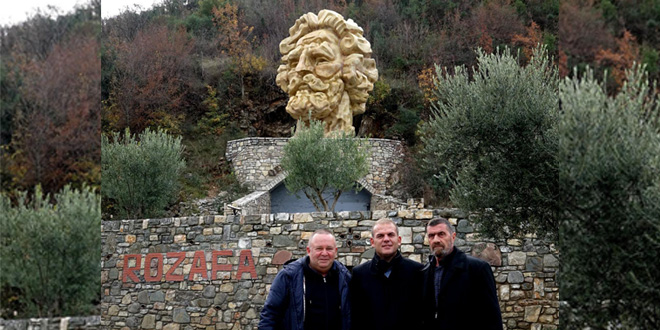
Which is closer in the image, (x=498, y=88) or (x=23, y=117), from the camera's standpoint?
(x=23, y=117)

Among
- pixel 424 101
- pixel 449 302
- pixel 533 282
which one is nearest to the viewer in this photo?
pixel 449 302

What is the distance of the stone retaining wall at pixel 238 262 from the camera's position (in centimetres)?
961

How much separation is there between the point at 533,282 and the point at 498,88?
3.08 meters

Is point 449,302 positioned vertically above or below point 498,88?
below

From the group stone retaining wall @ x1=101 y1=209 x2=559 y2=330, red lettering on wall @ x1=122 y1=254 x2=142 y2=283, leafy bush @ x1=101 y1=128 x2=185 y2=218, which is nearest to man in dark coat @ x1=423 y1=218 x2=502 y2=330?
stone retaining wall @ x1=101 y1=209 x2=559 y2=330

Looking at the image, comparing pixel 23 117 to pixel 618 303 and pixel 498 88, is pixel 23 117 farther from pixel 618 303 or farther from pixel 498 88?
pixel 498 88

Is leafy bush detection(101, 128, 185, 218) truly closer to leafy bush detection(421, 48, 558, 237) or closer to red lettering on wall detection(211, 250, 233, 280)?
red lettering on wall detection(211, 250, 233, 280)

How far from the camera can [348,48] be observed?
60.0 feet

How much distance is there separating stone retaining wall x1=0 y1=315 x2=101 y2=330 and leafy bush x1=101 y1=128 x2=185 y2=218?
11.0 meters

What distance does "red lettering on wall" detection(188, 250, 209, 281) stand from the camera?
10.7 metres

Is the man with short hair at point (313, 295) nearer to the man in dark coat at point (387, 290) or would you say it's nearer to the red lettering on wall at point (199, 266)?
the man in dark coat at point (387, 290)

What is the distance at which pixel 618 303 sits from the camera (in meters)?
4.65

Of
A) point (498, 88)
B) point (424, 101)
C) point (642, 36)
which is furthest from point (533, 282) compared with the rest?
point (424, 101)

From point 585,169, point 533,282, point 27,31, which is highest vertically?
point 27,31
